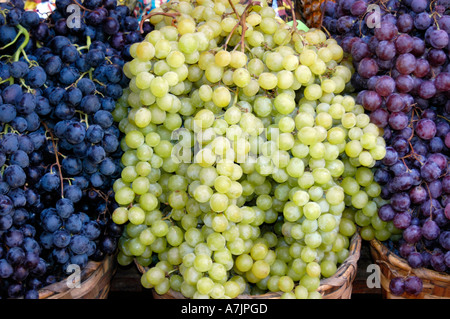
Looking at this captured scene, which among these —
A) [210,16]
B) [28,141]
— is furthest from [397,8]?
[28,141]

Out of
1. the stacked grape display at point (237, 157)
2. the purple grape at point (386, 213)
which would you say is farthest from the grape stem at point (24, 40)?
the purple grape at point (386, 213)

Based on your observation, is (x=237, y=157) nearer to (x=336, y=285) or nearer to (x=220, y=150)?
(x=220, y=150)

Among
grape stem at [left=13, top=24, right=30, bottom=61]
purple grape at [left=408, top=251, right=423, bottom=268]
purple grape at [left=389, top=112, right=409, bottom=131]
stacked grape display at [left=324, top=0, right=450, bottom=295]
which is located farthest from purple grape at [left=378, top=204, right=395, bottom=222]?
grape stem at [left=13, top=24, right=30, bottom=61]

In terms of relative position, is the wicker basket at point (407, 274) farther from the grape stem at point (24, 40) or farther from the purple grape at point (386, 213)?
the grape stem at point (24, 40)

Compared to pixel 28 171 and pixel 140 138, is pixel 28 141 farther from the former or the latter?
pixel 140 138

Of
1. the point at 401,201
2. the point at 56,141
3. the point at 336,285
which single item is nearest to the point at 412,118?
the point at 401,201
